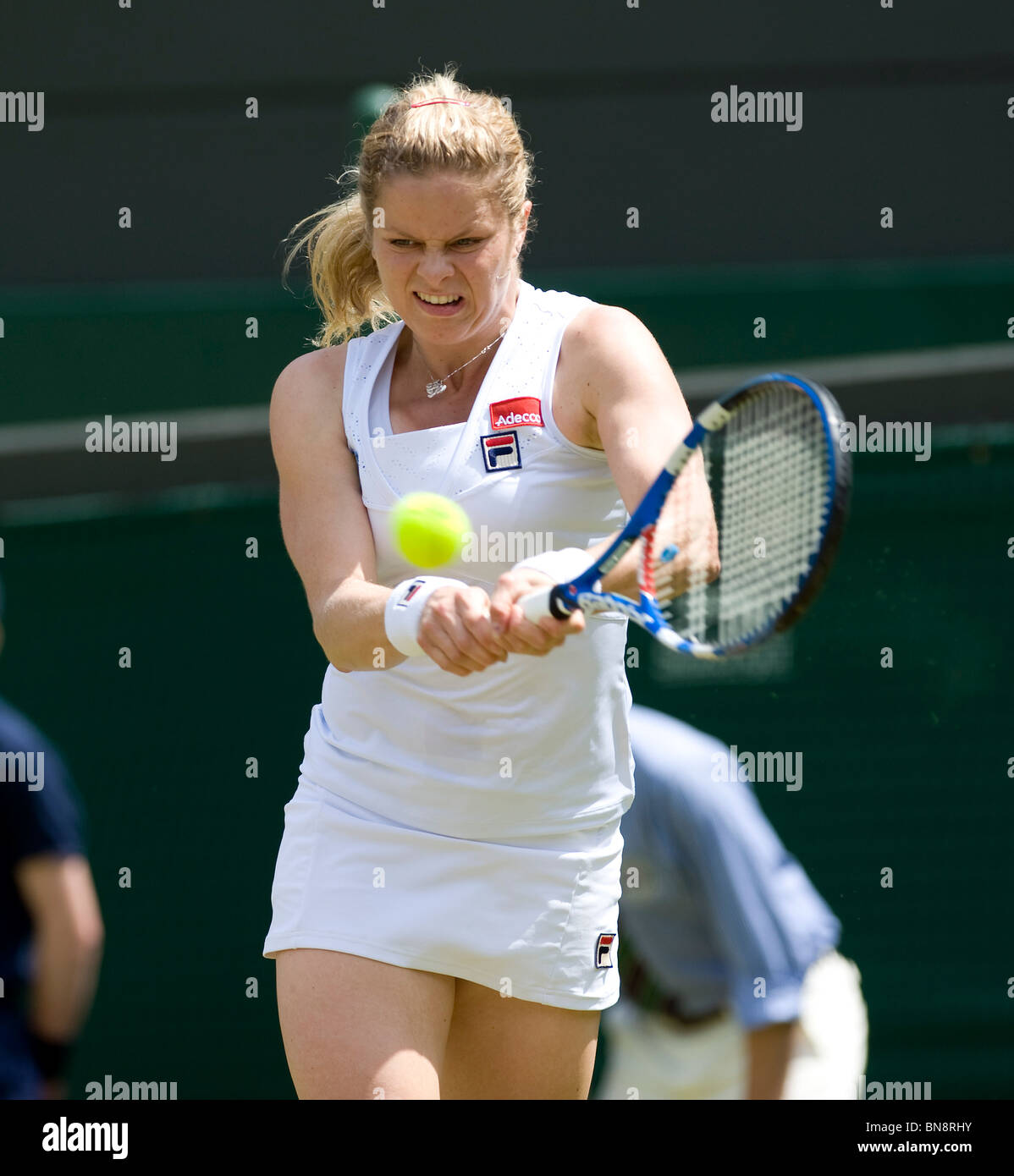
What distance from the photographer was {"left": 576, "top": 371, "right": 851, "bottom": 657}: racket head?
1.84 m

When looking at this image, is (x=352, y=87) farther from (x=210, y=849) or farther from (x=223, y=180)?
(x=210, y=849)

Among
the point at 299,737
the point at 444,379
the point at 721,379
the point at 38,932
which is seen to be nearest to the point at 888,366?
the point at 721,379

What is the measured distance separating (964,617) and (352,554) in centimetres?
193

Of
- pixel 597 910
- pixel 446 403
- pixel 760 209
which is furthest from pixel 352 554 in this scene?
pixel 760 209

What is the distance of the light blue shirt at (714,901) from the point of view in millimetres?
2188

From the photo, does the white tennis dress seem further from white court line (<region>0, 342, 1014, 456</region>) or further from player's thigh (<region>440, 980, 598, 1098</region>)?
white court line (<region>0, 342, 1014, 456</region>)

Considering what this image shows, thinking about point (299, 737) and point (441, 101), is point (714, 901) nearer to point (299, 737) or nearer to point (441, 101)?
point (441, 101)

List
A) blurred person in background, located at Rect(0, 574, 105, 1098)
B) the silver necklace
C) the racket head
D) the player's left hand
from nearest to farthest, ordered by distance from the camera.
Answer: the racket head < the player's left hand < the silver necklace < blurred person in background, located at Rect(0, 574, 105, 1098)

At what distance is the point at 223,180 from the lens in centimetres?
502

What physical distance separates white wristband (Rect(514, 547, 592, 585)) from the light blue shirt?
416 mm

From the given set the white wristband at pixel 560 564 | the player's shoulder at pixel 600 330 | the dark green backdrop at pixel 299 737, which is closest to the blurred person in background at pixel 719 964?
the white wristband at pixel 560 564

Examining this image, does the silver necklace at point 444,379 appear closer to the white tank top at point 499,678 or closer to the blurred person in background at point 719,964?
the white tank top at point 499,678

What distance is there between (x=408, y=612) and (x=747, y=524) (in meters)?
0.46

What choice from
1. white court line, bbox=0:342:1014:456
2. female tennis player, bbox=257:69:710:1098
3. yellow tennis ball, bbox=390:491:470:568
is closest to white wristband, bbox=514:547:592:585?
female tennis player, bbox=257:69:710:1098
